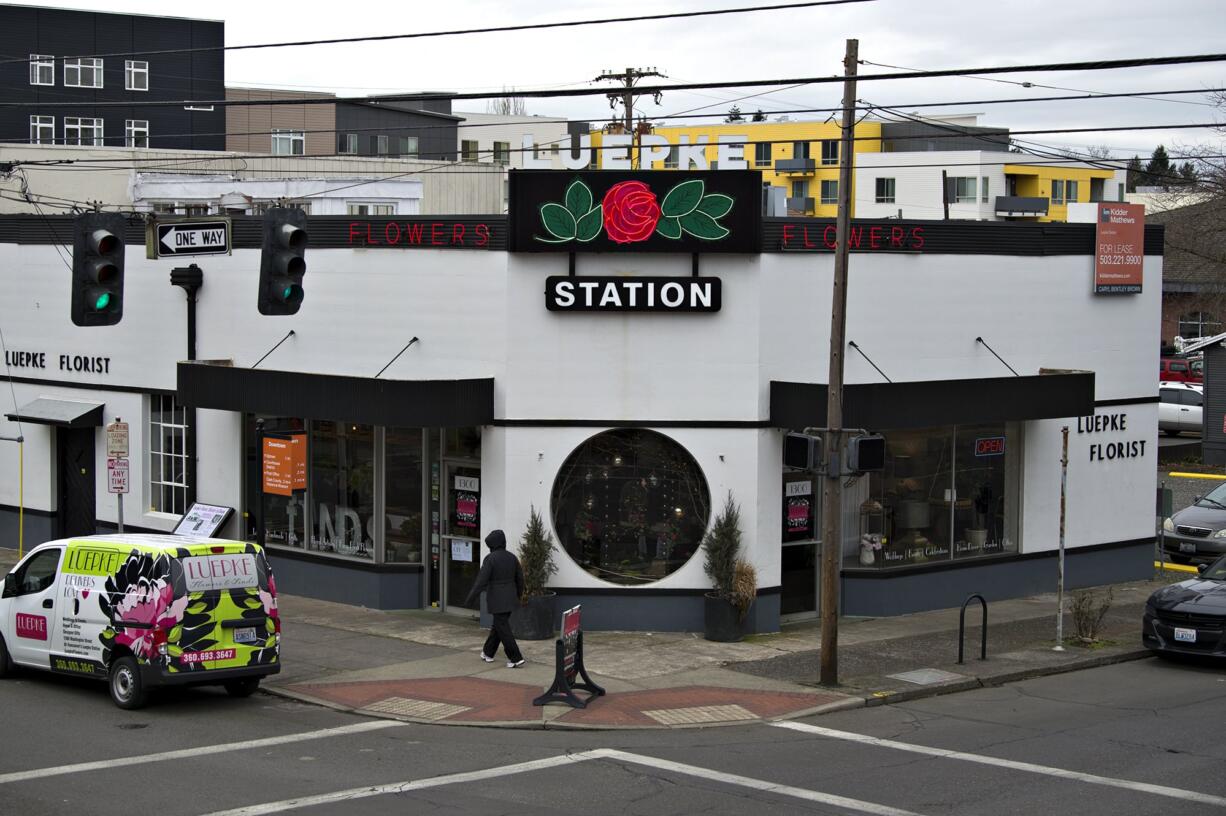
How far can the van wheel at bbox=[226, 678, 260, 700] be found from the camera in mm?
16016

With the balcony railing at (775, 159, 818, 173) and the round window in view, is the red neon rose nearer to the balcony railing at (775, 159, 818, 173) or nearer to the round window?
the round window

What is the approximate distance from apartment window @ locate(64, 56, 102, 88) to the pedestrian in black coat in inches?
2338

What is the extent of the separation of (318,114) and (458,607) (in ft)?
194

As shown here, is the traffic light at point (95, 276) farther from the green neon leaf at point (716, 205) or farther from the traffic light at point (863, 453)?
the traffic light at point (863, 453)

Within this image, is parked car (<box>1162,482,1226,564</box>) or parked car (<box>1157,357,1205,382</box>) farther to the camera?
parked car (<box>1157,357,1205,382</box>)

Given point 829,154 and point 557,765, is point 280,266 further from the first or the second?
point 829,154

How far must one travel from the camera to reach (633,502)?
1973 cm

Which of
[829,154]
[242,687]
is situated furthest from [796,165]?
[242,687]

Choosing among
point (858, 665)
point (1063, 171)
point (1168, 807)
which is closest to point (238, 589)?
point (858, 665)

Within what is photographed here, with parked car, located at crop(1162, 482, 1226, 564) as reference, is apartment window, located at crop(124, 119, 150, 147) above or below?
above

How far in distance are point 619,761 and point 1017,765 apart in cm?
368

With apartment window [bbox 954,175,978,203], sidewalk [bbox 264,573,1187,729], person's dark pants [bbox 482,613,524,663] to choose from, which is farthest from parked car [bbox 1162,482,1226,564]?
apartment window [bbox 954,175,978,203]

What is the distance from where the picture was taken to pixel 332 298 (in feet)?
70.2

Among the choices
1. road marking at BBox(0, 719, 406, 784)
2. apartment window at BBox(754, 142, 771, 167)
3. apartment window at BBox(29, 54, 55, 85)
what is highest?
apartment window at BBox(29, 54, 55, 85)
